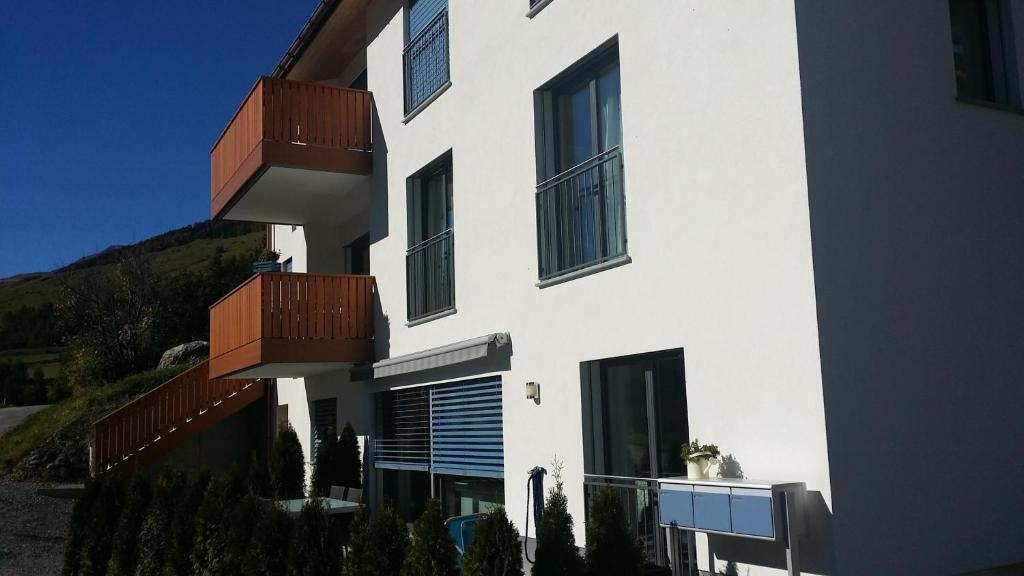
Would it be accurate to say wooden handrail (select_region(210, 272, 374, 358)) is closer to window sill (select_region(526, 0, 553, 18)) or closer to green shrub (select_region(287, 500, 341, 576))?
window sill (select_region(526, 0, 553, 18))

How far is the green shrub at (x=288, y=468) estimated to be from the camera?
673 inches

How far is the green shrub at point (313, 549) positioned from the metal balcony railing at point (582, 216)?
347 centimetres

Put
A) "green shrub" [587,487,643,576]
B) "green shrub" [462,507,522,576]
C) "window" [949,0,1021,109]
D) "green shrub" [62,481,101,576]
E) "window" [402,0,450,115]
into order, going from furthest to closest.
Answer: "window" [402,0,450,115]
"green shrub" [62,481,101,576]
"window" [949,0,1021,109]
"green shrub" [587,487,643,576]
"green shrub" [462,507,522,576]

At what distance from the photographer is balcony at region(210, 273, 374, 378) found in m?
14.0

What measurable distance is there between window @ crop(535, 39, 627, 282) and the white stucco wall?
19 cm

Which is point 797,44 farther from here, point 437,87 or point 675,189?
point 437,87

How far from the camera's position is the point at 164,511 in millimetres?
10625

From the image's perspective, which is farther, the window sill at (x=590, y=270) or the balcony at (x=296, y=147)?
the balcony at (x=296, y=147)

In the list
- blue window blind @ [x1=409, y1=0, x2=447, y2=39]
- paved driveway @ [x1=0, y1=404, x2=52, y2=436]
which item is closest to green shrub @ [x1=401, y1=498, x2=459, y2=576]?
blue window blind @ [x1=409, y1=0, x2=447, y2=39]

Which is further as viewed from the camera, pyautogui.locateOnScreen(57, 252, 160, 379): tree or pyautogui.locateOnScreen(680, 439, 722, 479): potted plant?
pyautogui.locateOnScreen(57, 252, 160, 379): tree

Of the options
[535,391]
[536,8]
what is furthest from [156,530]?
[536,8]

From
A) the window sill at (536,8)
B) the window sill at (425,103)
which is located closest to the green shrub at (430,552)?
the window sill at (536,8)

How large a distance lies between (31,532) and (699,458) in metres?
12.3

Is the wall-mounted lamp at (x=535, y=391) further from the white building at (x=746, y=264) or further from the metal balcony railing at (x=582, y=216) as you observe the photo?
the metal balcony railing at (x=582, y=216)
